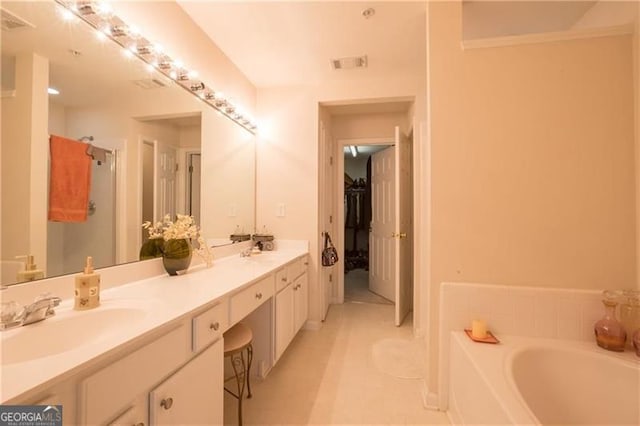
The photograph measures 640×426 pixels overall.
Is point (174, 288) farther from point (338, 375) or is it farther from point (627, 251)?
point (627, 251)

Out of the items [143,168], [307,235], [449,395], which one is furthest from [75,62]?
[449,395]

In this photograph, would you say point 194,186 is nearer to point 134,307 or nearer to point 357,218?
point 134,307

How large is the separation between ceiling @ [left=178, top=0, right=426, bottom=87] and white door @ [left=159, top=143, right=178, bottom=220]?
38.8 inches

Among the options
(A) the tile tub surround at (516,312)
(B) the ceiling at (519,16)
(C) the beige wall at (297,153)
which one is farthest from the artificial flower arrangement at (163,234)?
(B) the ceiling at (519,16)

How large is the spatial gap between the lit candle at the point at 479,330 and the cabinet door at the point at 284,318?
4.08ft

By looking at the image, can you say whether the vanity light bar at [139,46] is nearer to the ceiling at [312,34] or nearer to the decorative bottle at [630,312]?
the ceiling at [312,34]

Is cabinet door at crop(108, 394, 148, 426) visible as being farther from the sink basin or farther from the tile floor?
the tile floor

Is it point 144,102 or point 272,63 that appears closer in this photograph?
point 144,102

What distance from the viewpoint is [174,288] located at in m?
1.33

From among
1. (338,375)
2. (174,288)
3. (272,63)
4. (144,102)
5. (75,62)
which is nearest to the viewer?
(75,62)

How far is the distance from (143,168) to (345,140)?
250cm

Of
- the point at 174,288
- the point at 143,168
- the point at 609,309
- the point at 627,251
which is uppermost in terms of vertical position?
the point at 143,168

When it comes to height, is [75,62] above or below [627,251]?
above

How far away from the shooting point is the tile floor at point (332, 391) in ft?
5.26
